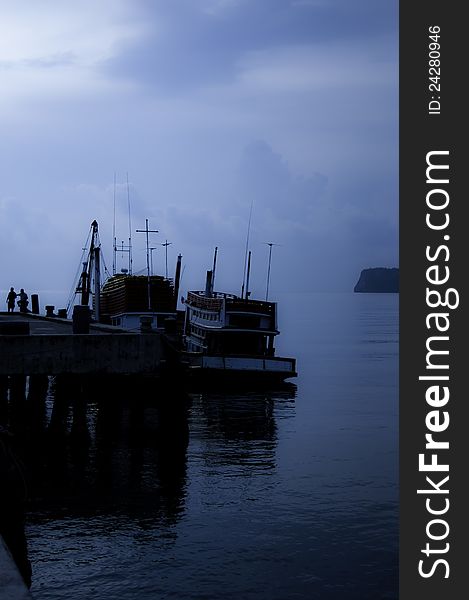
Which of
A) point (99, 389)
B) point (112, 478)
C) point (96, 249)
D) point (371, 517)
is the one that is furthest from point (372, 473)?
point (96, 249)

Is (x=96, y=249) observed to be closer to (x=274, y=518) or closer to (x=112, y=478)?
(x=112, y=478)

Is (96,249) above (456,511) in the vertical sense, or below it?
above

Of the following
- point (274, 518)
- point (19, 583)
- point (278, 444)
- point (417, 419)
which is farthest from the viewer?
point (278, 444)

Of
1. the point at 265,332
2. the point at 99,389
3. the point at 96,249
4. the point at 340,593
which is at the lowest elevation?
the point at 340,593

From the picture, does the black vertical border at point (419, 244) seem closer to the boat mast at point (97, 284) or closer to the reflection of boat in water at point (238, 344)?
the reflection of boat in water at point (238, 344)

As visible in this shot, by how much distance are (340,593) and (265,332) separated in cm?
3483

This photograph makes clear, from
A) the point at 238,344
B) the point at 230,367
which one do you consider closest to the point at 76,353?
the point at 230,367

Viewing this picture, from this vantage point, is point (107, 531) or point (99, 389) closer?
point (107, 531)

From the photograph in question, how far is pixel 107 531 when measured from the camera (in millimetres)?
20109

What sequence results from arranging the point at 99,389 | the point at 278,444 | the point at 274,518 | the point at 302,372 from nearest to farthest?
the point at 274,518, the point at 278,444, the point at 99,389, the point at 302,372

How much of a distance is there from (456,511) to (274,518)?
479 centimetres

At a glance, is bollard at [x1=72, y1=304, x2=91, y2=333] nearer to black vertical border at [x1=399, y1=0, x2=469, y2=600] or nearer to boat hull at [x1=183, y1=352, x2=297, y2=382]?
black vertical border at [x1=399, y1=0, x2=469, y2=600]

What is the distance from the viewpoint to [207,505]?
2345 cm

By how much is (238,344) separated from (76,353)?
3064 cm
